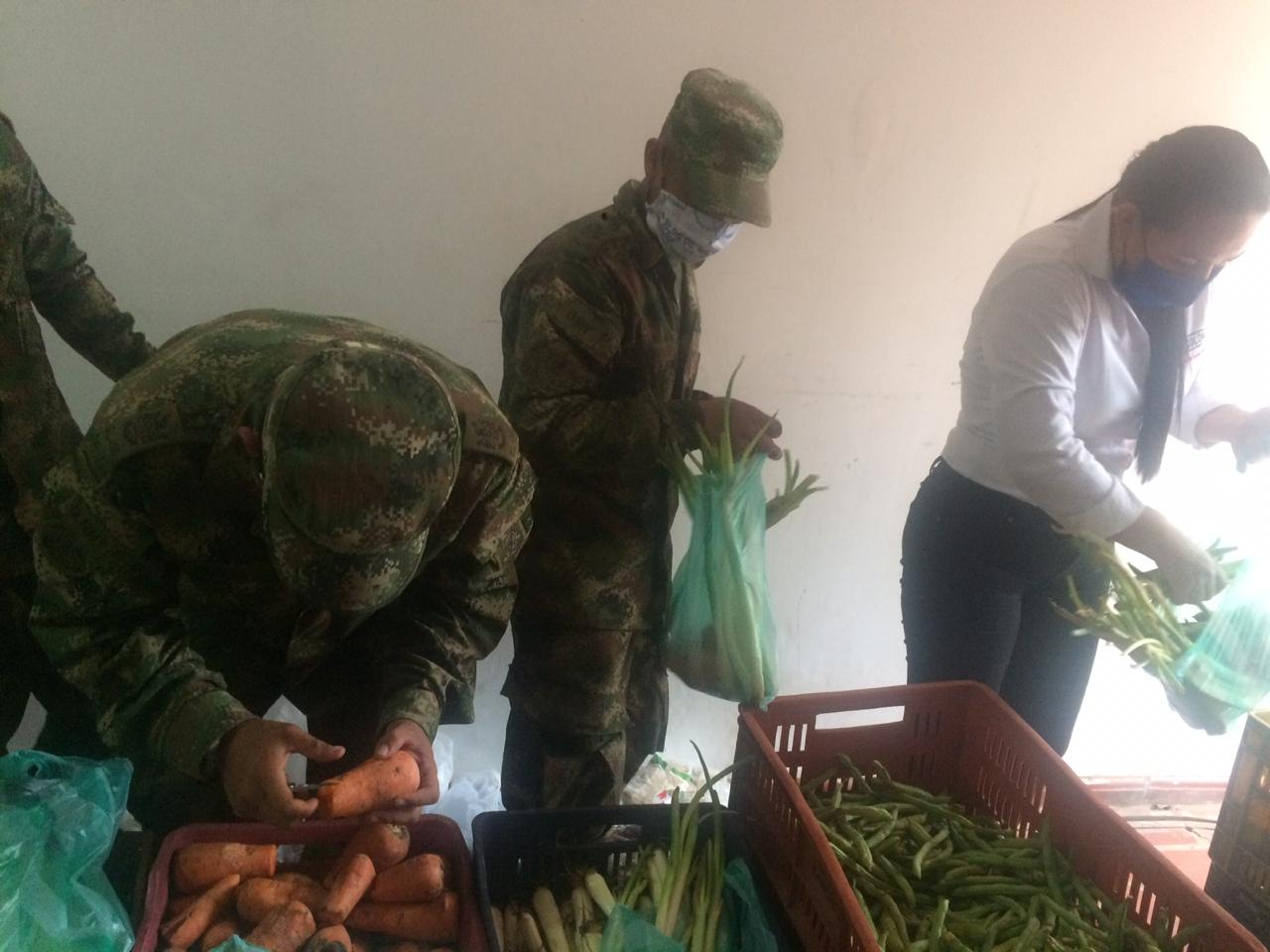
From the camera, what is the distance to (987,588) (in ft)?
5.83

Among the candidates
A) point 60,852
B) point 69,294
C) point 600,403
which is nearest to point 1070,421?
point 600,403

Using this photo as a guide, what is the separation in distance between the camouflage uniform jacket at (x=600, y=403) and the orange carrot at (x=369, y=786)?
0.52 metres

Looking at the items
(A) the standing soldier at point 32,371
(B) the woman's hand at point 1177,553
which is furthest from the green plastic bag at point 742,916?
(A) the standing soldier at point 32,371

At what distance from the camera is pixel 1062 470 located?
1.56 m

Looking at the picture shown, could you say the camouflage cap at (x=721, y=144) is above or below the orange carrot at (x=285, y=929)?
above

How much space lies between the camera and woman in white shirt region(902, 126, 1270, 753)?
1.55 m

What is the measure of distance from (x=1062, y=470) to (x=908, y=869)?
682mm

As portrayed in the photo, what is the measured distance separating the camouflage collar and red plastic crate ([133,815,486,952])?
0.91 metres

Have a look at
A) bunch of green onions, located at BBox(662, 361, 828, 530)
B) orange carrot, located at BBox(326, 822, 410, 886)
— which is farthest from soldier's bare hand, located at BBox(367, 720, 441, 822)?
bunch of green onions, located at BBox(662, 361, 828, 530)

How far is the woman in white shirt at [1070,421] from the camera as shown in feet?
5.07

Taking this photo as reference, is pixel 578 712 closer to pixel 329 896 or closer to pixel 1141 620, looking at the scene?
pixel 329 896

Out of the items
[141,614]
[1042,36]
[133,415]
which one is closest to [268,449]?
[133,415]

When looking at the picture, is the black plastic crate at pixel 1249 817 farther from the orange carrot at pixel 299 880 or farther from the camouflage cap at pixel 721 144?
the orange carrot at pixel 299 880

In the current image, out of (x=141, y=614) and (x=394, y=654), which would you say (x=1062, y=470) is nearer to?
(x=394, y=654)
